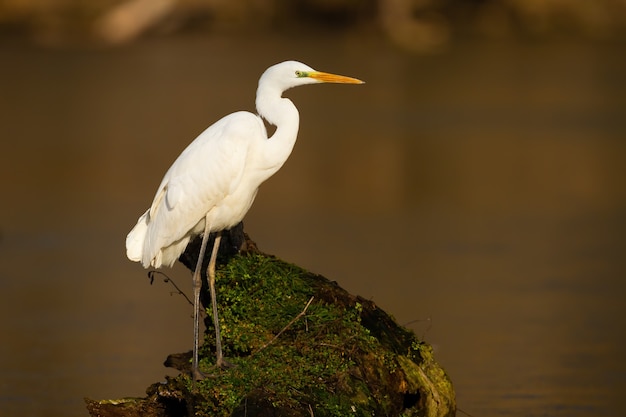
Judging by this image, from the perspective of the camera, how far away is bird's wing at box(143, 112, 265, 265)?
21.3ft

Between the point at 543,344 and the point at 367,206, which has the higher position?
the point at 367,206

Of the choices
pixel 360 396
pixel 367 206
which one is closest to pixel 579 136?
pixel 367 206

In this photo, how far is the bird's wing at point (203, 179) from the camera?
6.50 m

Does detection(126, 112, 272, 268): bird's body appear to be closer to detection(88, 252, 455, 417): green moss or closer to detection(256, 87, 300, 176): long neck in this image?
detection(256, 87, 300, 176): long neck

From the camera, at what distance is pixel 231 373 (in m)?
5.89

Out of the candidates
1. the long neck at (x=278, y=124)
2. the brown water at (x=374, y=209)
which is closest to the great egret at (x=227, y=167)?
the long neck at (x=278, y=124)

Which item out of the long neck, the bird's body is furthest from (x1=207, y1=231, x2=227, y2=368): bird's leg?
the long neck

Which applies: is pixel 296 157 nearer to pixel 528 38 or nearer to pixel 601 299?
pixel 601 299

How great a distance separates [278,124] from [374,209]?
710 cm

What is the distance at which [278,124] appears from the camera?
658cm

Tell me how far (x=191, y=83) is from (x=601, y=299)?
14.8 m

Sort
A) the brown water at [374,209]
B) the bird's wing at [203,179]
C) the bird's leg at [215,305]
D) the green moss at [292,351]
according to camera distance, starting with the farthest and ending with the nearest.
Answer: the brown water at [374,209] < the bird's wing at [203,179] < the bird's leg at [215,305] < the green moss at [292,351]

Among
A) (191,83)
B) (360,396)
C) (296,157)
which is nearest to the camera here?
(360,396)

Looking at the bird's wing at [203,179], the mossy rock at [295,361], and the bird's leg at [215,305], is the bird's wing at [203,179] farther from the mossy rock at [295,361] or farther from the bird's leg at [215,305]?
the mossy rock at [295,361]
